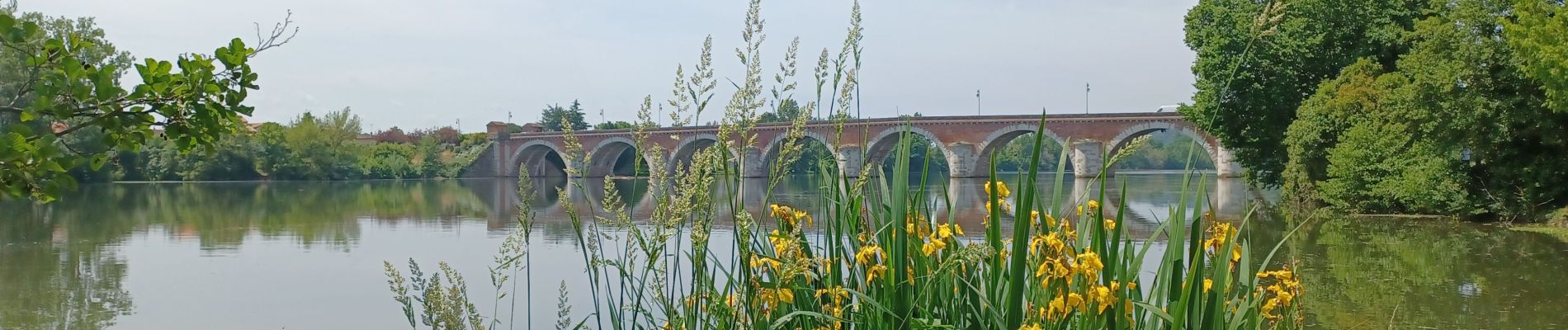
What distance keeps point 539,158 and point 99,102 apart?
206 feet

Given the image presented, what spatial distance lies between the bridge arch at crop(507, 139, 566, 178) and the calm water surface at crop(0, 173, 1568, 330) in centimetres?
4024

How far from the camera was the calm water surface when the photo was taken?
7.81 metres

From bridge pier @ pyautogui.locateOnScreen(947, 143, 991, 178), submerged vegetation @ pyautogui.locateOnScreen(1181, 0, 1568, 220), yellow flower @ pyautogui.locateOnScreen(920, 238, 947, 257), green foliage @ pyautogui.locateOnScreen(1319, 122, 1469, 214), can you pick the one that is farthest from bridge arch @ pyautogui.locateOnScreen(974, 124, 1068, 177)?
yellow flower @ pyautogui.locateOnScreen(920, 238, 947, 257)

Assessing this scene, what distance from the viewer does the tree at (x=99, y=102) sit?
2539 mm

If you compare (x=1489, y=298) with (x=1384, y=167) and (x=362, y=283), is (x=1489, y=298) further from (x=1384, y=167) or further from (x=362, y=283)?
(x=1384, y=167)

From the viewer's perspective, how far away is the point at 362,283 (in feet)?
32.6

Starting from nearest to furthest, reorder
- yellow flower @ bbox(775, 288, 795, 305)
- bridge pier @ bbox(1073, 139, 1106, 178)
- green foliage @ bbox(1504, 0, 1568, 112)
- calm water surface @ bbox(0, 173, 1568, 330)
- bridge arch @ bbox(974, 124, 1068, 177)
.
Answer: yellow flower @ bbox(775, 288, 795, 305) → calm water surface @ bbox(0, 173, 1568, 330) → green foliage @ bbox(1504, 0, 1568, 112) → bridge pier @ bbox(1073, 139, 1106, 178) → bridge arch @ bbox(974, 124, 1068, 177)

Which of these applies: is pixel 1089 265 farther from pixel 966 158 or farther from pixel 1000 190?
pixel 966 158

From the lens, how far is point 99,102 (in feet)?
8.76

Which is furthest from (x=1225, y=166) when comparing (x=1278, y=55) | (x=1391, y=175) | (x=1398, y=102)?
(x=1398, y=102)

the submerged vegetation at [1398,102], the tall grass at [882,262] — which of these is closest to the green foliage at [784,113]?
the tall grass at [882,262]

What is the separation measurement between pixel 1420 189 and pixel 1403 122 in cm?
124

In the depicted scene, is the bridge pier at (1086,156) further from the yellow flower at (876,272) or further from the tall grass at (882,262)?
the yellow flower at (876,272)

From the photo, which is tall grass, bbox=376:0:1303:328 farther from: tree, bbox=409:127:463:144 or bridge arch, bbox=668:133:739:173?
tree, bbox=409:127:463:144
